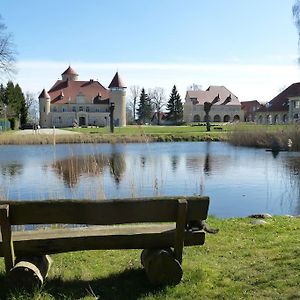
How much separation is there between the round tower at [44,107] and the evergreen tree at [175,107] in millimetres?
22463

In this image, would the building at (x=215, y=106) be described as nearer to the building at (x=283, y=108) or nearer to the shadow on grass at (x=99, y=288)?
the building at (x=283, y=108)

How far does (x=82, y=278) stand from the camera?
4340 mm

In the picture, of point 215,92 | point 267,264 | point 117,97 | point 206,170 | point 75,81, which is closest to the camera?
point 267,264

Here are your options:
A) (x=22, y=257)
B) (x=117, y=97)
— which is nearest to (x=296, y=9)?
(x=22, y=257)

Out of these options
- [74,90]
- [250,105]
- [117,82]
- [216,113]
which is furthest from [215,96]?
[74,90]

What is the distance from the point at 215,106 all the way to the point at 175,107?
1523cm

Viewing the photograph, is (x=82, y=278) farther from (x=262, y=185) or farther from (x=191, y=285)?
(x=262, y=185)

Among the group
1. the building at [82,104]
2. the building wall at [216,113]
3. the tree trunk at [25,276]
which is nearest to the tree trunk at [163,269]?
the tree trunk at [25,276]

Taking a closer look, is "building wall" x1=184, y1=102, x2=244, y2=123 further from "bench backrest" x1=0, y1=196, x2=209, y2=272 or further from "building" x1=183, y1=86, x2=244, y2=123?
"bench backrest" x1=0, y1=196, x2=209, y2=272

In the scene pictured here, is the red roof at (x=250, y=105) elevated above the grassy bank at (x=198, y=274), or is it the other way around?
the red roof at (x=250, y=105)

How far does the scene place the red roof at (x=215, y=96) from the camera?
3851 inches

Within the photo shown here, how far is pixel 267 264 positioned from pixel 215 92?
97.8 metres

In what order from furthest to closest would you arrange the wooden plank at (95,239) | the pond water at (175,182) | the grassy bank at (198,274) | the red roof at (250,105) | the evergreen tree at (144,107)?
the red roof at (250,105) < the evergreen tree at (144,107) < the pond water at (175,182) < the wooden plank at (95,239) < the grassy bank at (198,274)

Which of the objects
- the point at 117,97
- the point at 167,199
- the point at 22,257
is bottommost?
the point at 22,257
